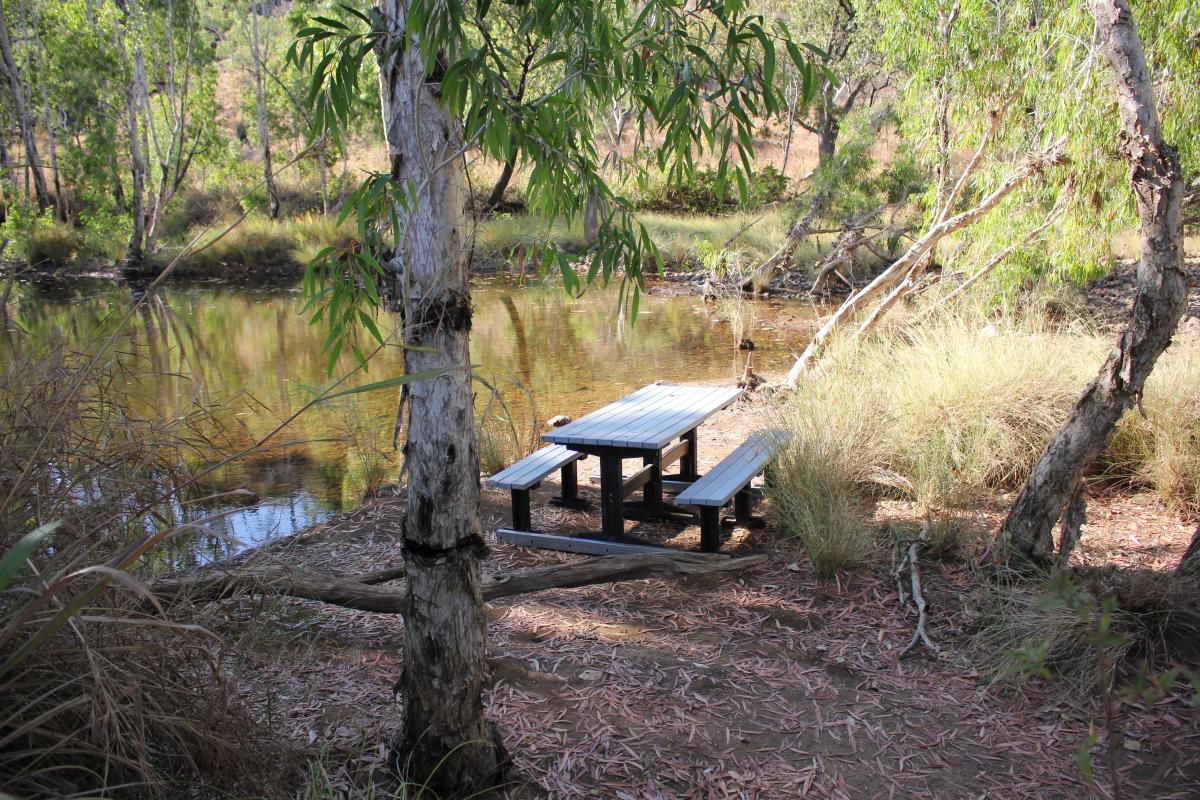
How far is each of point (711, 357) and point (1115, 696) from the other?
8.66 m

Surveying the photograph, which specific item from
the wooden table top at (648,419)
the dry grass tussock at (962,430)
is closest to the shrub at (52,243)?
the wooden table top at (648,419)

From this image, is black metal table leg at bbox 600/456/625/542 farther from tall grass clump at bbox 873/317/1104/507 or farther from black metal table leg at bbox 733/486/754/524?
tall grass clump at bbox 873/317/1104/507

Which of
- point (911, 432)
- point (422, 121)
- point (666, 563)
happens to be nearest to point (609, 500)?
point (666, 563)

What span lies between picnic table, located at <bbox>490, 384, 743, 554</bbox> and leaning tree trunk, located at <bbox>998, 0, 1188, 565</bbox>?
1976 mm

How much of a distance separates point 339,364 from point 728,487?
8.23 meters

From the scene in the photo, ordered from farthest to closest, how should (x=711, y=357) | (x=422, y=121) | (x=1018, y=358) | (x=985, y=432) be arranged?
(x=711, y=357), (x=1018, y=358), (x=985, y=432), (x=422, y=121)

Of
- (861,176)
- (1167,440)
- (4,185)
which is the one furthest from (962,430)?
(4,185)

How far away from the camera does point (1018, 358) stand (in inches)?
237

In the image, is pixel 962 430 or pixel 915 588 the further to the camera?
pixel 962 430

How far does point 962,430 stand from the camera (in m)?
5.69

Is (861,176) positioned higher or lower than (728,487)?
higher

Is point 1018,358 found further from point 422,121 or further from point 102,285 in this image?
point 102,285

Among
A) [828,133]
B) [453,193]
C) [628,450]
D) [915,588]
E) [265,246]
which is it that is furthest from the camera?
[828,133]

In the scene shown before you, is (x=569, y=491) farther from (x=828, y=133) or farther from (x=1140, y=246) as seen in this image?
(x=828, y=133)
